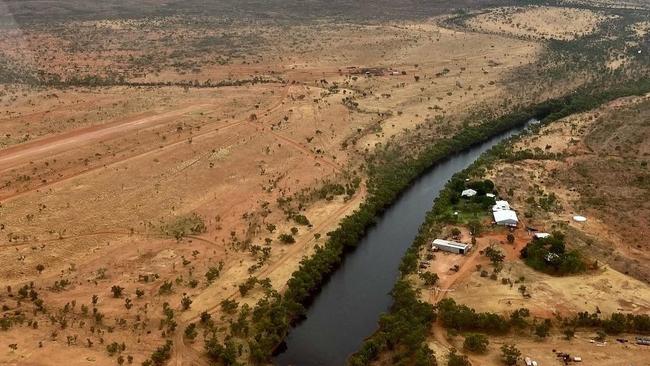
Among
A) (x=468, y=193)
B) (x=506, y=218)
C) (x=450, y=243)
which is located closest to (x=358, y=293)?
(x=450, y=243)

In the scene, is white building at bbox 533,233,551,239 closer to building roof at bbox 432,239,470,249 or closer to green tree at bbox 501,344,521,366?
building roof at bbox 432,239,470,249

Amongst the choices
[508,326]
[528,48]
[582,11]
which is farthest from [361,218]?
[582,11]

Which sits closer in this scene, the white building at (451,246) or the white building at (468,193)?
the white building at (451,246)

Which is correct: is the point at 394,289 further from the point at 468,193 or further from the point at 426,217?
the point at 468,193

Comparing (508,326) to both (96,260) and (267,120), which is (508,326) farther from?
(267,120)

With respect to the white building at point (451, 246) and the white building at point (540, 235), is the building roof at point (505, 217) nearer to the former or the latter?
the white building at point (540, 235)

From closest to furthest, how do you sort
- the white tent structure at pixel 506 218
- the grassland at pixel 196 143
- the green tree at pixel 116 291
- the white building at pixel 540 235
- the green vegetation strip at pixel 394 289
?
the green vegetation strip at pixel 394 289
the grassland at pixel 196 143
the green tree at pixel 116 291
the white building at pixel 540 235
the white tent structure at pixel 506 218

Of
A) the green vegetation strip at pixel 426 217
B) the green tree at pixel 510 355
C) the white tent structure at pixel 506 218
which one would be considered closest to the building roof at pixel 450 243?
the green vegetation strip at pixel 426 217
